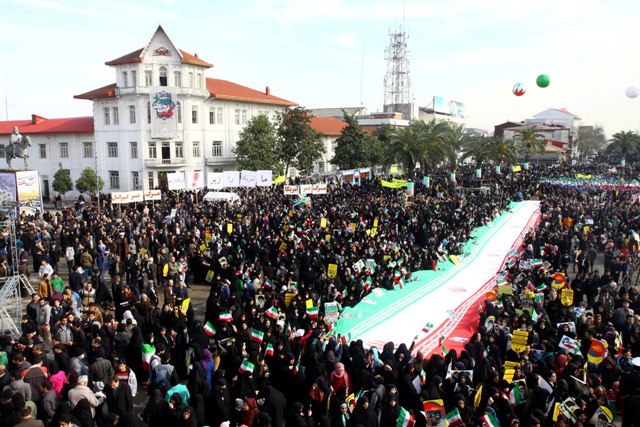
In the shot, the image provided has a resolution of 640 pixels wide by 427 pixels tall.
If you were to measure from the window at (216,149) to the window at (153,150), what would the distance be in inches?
205

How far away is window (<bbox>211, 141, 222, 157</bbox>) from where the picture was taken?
156 ft

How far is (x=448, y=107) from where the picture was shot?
116 metres

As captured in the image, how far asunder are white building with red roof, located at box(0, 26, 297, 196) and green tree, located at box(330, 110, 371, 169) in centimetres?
988

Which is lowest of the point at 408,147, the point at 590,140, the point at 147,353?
the point at 147,353

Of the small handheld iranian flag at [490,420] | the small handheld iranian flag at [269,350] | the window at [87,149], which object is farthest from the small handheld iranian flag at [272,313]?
the window at [87,149]

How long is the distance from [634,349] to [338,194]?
2308 centimetres

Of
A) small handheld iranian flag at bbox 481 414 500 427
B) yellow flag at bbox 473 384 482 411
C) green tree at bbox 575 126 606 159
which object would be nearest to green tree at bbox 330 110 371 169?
yellow flag at bbox 473 384 482 411

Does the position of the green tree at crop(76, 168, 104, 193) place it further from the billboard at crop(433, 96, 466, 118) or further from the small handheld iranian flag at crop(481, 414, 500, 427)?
the billboard at crop(433, 96, 466, 118)

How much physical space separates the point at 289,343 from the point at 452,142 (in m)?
38.0

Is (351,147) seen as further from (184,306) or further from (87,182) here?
(184,306)

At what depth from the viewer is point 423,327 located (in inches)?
517

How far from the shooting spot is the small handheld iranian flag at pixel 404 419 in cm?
740

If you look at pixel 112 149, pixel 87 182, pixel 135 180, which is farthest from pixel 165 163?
pixel 87 182

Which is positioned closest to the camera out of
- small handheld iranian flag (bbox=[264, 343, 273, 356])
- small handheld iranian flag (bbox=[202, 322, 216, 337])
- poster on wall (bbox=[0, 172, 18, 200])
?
small handheld iranian flag (bbox=[264, 343, 273, 356])
